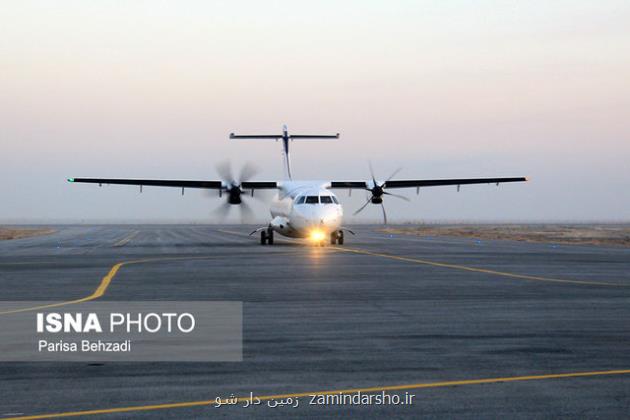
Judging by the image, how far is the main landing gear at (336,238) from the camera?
1897 inches

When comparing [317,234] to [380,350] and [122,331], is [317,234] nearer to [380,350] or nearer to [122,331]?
[122,331]

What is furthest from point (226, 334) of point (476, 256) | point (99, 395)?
point (476, 256)

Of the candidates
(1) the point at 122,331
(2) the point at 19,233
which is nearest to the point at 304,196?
(1) the point at 122,331

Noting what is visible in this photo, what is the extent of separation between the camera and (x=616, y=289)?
20.5 metres

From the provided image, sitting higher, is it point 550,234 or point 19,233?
point 19,233

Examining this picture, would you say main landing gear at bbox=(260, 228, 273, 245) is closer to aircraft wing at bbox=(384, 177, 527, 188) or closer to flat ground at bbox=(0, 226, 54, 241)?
aircraft wing at bbox=(384, 177, 527, 188)

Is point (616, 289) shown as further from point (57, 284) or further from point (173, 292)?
point (57, 284)

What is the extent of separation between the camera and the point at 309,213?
44562 mm

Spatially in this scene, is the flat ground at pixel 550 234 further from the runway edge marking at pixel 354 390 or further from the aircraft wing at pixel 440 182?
the runway edge marking at pixel 354 390

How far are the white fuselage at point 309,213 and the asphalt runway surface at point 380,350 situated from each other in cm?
1972

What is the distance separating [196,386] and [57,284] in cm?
1375

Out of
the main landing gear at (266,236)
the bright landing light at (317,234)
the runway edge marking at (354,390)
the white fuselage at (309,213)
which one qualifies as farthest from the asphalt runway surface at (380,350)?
the main landing gear at (266,236)

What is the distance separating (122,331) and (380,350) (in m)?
3.99

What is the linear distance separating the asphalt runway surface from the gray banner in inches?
16.8
